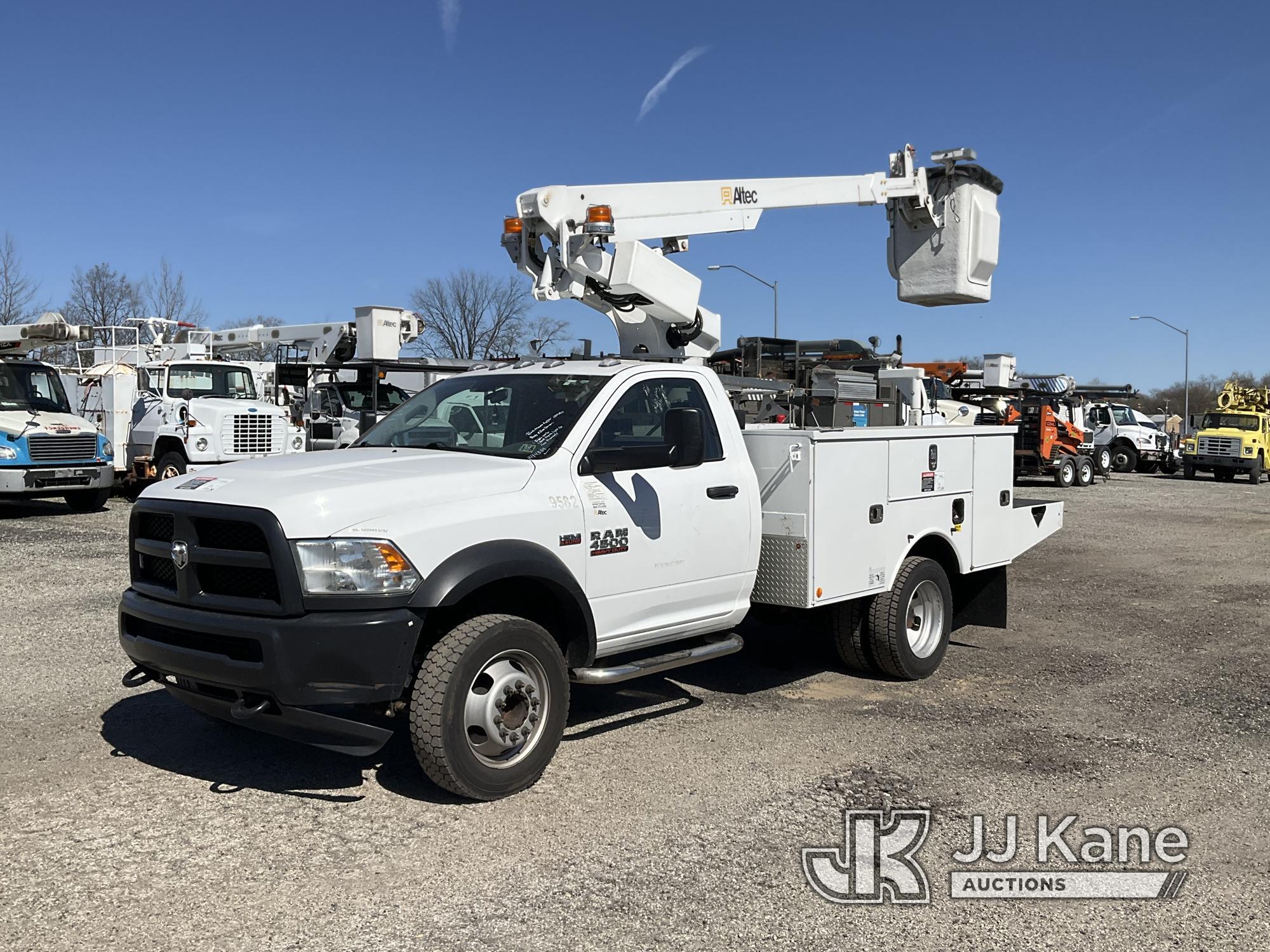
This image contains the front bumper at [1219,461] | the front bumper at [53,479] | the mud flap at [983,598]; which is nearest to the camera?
the mud flap at [983,598]

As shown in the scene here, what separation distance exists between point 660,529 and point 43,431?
1380 centimetres

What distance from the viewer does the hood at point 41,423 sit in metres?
16.0

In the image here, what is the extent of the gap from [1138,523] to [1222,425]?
17715 millimetres

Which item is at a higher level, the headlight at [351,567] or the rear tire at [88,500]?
the headlight at [351,567]

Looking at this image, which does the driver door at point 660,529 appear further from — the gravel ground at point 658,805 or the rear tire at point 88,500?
the rear tire at point 88,500

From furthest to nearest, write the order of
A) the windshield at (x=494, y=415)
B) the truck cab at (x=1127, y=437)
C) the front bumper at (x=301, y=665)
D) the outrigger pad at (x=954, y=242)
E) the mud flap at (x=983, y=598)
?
1. the truck cab at (x=1127, y=437)
2. the outrigger pad at (x=954, y=242)
3. the mud flap at (x=983, y=598)
4. the windshield at (x=494, y=415)
5. the front bumper at (x=301, y=665)

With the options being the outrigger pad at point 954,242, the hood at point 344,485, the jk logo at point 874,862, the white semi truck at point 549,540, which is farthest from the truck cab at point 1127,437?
the hood at point 344,485

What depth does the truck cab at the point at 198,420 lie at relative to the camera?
18016 millimetres

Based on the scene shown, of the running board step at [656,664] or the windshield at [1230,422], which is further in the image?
the windshield at [1230,422]

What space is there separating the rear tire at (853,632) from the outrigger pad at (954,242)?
309cm

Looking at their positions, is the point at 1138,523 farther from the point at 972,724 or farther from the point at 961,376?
the point at 972,724

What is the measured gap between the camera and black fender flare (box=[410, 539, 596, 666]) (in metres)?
4.70

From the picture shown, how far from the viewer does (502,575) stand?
4914 millimetres

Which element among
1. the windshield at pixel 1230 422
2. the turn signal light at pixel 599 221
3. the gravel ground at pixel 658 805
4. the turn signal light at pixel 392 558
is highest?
the turn signal light at pixel 599 221
